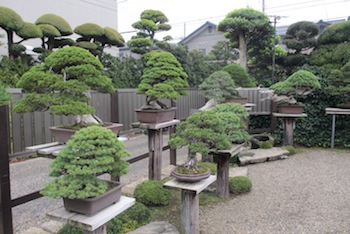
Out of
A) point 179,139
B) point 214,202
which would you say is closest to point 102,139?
point 179,139

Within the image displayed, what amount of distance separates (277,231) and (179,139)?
1.40 m

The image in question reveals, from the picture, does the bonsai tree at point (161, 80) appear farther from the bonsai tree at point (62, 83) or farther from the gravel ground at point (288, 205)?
the gravel ground at point (288, 205)

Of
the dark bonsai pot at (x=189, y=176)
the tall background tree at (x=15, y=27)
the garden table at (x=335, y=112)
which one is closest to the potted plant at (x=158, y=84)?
the dark bonsai pot at (x=189, y=176)

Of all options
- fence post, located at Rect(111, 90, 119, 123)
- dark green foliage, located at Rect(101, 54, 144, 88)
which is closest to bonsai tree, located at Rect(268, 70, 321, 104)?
fence post, located at Rect(111, 90, 119, 123)

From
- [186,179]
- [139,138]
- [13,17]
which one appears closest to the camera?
[186,179]

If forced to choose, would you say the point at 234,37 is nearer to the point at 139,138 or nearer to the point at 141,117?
the point at 139,138

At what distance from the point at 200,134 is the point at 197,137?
47 millimetres

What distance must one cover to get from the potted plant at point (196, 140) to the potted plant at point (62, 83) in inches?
38.1

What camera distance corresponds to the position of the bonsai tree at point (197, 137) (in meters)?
2.70

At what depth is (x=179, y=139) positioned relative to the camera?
2.78m

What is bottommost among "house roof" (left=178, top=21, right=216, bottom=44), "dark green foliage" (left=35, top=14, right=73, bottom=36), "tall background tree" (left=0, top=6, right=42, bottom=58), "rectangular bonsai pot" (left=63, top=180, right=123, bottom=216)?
"rectangular bonsai pot" (left=63, top=180, right=123, bottom=216)

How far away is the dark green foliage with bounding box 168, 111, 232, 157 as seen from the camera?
2.72 m

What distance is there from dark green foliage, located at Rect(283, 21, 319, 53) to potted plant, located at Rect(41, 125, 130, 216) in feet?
27.6

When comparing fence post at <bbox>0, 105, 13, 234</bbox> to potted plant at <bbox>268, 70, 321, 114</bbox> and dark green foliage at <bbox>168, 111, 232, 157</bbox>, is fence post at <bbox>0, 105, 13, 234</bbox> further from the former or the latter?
potted plant at <bbox>268, 70, 321, 114</bbox>
